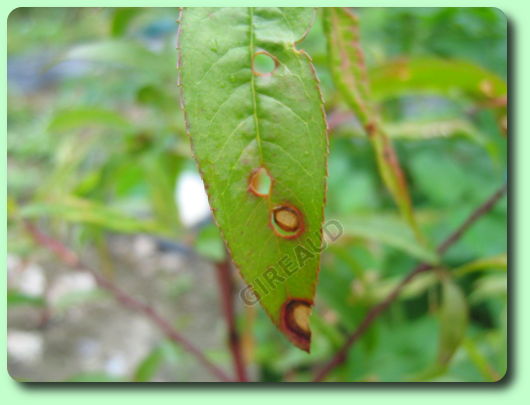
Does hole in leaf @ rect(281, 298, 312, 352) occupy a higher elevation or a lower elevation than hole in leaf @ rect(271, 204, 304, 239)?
lower

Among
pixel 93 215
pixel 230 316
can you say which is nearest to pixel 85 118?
pixel 93 215

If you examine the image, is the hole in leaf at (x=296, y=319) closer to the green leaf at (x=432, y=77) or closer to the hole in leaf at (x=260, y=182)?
the hole in leaf at (x=260, y=182)

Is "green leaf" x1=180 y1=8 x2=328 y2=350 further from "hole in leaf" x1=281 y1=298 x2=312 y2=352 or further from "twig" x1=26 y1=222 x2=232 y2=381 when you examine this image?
"twig" x1=26 y1=222 x2=232 y2=381

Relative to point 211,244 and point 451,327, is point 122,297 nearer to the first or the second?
point 211,244

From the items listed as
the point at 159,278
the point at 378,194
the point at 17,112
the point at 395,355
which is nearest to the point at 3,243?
the point at 395,355

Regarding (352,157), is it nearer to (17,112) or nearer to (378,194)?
(378,194)

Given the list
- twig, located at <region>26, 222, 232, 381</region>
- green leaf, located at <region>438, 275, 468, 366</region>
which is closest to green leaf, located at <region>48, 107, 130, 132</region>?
twig, located at <region>26, 222, 232, 381</region>

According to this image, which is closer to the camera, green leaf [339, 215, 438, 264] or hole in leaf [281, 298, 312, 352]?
hole in leaf [281, 298, 312, 352]
